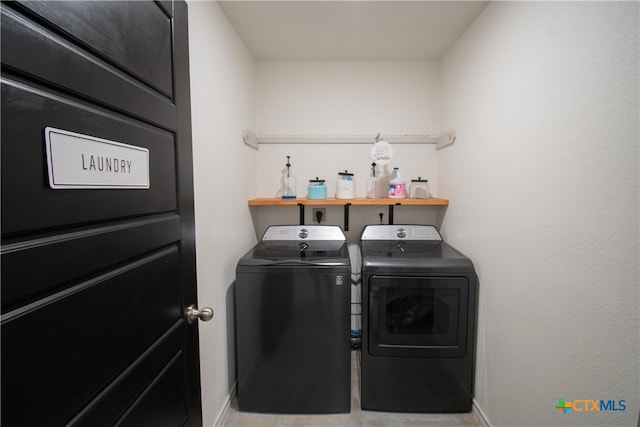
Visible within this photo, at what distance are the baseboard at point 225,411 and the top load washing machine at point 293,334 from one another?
0.08m

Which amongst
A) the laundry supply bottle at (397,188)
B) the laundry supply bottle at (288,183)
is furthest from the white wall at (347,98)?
the laundry supply bottle at (397,188)

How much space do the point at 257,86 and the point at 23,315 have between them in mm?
2179

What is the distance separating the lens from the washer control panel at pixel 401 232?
212 centimetres

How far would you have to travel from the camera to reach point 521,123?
125 cm

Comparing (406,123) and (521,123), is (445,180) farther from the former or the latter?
(521,123)

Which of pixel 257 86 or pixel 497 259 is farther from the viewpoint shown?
pixel 257 86

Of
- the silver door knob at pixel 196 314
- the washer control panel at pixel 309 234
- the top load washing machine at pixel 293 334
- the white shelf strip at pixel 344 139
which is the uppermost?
the white shelf strip at pixel 344 139

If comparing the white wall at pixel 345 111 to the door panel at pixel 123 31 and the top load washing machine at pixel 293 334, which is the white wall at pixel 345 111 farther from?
the door panel at pixel 123 31

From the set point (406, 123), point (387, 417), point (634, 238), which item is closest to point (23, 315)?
point (634, 238)

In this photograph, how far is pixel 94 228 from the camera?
614 mm

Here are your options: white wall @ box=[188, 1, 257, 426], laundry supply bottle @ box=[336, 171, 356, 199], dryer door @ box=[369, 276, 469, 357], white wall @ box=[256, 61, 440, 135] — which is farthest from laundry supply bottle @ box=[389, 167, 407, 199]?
white wall @ box=[188, 1, 257, 426]

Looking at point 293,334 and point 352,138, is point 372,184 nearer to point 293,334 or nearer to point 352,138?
point 352,138

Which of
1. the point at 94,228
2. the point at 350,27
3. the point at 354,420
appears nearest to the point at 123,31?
the point at 94,228

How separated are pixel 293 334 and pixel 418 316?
0.76m
